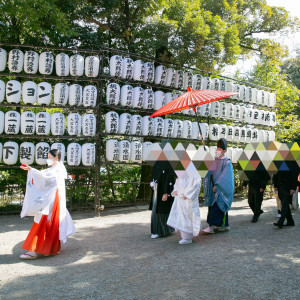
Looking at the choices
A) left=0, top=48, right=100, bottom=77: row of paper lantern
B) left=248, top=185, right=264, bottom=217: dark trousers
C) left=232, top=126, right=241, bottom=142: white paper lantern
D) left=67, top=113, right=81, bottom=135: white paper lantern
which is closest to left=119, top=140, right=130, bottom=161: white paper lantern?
left=67, top=113, right=81, bottom=135: white paper lantern

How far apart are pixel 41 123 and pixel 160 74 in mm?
4354

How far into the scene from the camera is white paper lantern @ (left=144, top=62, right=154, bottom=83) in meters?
11.0

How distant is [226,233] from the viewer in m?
7.61

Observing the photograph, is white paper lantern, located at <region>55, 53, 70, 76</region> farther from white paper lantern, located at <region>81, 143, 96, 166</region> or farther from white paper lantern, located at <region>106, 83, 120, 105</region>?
white paper lantern, located at <region>81, 143, 96, 166</region>

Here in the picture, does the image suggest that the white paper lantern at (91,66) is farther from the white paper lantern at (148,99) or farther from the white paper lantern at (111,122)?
the white paper lantern at (148,99)

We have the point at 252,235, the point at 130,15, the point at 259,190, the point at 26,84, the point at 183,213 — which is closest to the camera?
the point at 183,213

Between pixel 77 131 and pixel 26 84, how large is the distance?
6.41ft

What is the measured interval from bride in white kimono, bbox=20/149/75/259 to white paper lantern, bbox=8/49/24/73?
4.83 m

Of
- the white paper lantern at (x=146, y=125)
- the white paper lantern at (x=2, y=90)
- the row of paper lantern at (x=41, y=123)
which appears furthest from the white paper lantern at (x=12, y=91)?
the white paper lantern at (x=146, y=125)

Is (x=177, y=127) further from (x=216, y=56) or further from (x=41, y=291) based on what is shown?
(x=41, y=291)

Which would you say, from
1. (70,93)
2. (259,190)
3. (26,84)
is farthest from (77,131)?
(259,190)

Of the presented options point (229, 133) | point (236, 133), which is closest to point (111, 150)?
point (229, 133)

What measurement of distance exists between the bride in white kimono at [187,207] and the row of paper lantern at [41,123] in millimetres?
4146

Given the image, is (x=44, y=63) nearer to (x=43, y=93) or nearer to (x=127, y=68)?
(x=43, y=93)
